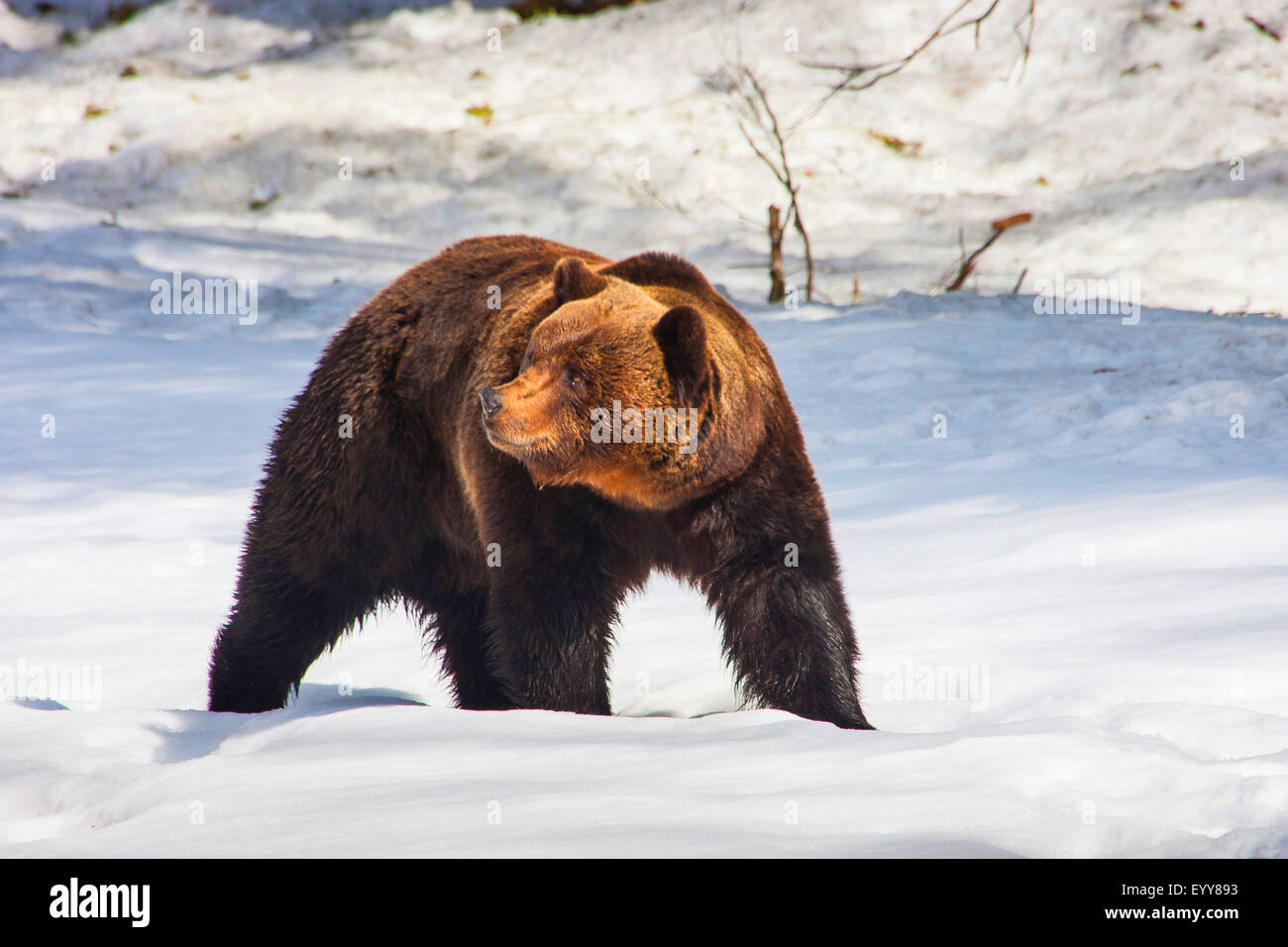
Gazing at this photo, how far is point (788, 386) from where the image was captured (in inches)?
333

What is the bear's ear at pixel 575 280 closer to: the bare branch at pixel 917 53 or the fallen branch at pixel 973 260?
the bare branch at pixel 917 53

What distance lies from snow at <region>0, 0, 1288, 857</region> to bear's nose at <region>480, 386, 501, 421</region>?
0.67 meters

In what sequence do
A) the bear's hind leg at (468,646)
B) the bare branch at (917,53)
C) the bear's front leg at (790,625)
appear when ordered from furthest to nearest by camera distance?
the bare branch at (917,53)
the bear's hind leg at (468,646)
the bear's front leg at (790,625)

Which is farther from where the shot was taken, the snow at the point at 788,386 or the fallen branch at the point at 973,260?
the fallen branch at the point at 973,260

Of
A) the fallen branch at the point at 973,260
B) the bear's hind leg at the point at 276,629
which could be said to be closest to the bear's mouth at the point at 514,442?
the bear's hind leg at the point at 276,629

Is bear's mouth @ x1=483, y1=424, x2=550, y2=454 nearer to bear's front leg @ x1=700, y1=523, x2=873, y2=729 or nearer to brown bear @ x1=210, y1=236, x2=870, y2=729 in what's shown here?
brown bear @ x1=210, y1=236, x2=870, y2=729

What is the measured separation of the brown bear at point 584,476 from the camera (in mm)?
2996

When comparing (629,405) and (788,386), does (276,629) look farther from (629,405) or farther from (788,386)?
(788,386)

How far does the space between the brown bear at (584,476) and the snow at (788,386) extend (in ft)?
0.99

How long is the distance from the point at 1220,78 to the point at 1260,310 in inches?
161

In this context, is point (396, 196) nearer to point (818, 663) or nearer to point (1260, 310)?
point (1260, 310)

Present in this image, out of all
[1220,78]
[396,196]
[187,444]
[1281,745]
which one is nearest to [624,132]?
[396,196]

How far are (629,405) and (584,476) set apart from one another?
20cm

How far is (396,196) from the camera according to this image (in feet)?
44.0
